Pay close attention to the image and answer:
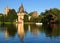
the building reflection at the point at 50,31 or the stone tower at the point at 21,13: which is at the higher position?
the stone tower at the point at 21,13

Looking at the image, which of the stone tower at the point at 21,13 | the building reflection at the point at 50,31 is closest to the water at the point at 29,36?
the building reflection at the point at 50,31

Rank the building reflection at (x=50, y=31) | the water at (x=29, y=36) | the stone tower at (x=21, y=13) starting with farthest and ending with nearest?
the stone tower at (x=21, y=13) → the building reflection at (x=50, y=31) → the water at (x=29, y=36)

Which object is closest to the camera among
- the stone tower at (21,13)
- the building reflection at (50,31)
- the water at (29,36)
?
the water at (29,36)

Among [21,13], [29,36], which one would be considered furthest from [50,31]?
[21,13]

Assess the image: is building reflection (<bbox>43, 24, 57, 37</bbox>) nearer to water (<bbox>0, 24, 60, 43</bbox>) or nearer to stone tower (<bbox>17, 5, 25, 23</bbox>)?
water (<bbox>0, 24, 60, 43</bbox>)

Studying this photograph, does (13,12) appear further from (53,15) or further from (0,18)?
(53,15)

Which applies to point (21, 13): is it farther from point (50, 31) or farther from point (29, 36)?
point (29, 36)

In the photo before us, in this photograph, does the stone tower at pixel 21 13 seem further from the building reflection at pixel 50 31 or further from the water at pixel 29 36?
the water at pixel 29 36

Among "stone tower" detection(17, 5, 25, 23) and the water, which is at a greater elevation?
"stone tower" detection(17, 5, 25, 23)

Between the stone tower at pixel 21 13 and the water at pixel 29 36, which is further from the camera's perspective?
the stone tower at pixel 21 13

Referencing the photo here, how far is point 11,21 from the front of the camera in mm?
83188

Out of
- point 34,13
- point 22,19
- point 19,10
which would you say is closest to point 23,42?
point 22,19

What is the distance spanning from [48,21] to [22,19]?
13882mm

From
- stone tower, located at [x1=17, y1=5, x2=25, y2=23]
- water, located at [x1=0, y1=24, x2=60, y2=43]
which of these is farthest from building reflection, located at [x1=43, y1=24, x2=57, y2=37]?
stone tower, located at [x1=17, y1=5, x2=25, y2=23]
